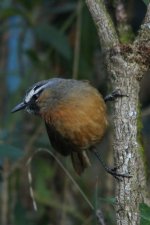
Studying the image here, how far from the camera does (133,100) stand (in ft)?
8.50

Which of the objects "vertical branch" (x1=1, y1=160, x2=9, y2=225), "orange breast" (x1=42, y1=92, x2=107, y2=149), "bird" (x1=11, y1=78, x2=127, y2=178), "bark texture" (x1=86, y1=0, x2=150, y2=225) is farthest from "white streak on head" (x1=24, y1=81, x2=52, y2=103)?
"bark texture" (x1=86, y1=0, x2=150, y2=225)

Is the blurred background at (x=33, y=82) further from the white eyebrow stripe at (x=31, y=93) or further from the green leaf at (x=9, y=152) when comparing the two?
the white eyebrow stripe at (x=31, y=93)

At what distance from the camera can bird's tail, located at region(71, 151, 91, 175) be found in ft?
13.7

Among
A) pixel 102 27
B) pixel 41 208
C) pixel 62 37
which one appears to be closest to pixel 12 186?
pixel 41 208

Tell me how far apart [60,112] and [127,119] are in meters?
1.30

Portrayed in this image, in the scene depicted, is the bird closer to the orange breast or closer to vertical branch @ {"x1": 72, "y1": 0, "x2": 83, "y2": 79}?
the orange breast

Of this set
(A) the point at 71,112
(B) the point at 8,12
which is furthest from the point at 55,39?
(A) the point at 71,112

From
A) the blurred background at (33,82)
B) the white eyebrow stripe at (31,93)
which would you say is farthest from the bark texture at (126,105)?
the blurred background at (33,82)

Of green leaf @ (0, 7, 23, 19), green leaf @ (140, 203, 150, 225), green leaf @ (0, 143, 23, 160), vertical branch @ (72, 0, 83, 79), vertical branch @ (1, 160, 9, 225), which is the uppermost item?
green leaf @ (0, 7, 23, 19)

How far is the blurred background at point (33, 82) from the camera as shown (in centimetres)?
508

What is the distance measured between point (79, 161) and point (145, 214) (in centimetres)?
161

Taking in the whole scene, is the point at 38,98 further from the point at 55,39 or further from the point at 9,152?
the point at 55,39

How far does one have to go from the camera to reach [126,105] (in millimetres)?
2570

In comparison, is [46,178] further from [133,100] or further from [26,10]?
[133,100]
